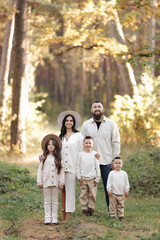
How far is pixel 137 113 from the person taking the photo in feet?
57.5

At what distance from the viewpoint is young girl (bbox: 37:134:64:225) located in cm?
725

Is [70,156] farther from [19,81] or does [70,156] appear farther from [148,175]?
[19,81]

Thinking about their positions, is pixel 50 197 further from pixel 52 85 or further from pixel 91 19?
pixel 52 85

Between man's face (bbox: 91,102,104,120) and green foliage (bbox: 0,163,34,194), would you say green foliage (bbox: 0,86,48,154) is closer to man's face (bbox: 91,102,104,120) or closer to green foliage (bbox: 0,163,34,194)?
green foliage (bbox: 0,163,34,194)

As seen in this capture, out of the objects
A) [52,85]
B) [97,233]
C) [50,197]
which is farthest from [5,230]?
[52,85]

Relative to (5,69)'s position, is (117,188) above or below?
below

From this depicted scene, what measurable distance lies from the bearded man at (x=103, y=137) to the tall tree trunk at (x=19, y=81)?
857cm

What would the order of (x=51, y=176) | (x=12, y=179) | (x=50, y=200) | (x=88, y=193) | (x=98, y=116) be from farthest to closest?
(x=12, y=179), (x=98, y=116), (x=88, y=193), (x=50, y=200), (x=51, y=176)

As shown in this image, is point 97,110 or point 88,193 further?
point 97,110

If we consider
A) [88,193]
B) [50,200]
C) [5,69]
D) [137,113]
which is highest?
[5,69]

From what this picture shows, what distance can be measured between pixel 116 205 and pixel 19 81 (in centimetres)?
939

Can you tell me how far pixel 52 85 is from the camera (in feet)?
182

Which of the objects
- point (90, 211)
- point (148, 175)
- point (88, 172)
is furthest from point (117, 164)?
point (148, 175)

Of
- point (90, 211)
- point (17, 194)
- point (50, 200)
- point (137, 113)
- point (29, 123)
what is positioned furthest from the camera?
point (137, 113)
